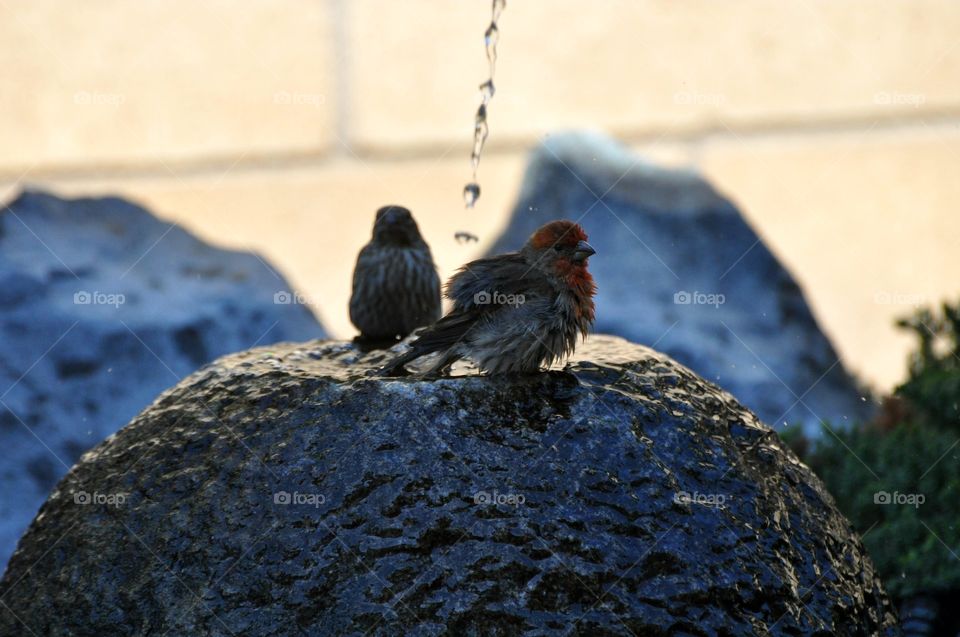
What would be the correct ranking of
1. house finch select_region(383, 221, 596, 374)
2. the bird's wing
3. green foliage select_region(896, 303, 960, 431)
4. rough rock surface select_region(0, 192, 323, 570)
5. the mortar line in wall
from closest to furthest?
1. house finch select_region(383, 221, 596, 374)
2. the bird's wing
3. green foliage select_region(896, 303, 960, 431)
4. rough rock surface select_region(0, 192, 323, 570)
5. the mortar line in wall

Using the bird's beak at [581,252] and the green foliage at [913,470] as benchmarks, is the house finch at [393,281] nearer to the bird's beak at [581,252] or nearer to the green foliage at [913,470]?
the bird's beak at [581,252]

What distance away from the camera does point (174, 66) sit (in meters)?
10.1

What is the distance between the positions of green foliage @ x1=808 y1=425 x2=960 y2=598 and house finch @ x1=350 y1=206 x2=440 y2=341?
2.14 meters

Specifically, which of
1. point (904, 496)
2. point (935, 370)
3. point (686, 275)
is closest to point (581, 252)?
point (904, 496)

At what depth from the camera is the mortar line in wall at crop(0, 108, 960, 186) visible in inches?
392

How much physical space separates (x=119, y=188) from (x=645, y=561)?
7.81 m

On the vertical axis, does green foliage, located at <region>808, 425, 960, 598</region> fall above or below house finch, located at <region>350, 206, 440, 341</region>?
below

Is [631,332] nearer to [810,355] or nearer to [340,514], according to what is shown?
[810,355]

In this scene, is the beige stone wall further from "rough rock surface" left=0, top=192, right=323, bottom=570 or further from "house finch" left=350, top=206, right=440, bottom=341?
"house finch" left=350, top=206, right=440, bottom=341

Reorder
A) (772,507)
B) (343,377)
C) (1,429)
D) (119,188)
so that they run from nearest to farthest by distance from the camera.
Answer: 1. (772,507)
2. (343,377)
3. (1,429)
4. (119,188)

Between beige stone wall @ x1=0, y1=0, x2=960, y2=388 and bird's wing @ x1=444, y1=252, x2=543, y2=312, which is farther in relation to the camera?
beige stone wall @ x1=0, y1=0, x2=960, y2=388

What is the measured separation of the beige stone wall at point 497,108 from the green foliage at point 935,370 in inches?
137

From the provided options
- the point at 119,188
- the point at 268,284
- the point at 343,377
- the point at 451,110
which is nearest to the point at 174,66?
the point at 119,188

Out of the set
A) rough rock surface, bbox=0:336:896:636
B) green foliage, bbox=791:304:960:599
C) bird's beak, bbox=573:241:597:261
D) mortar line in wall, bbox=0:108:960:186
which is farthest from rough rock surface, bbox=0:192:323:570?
green foliage, bbox=791:304:960:599
